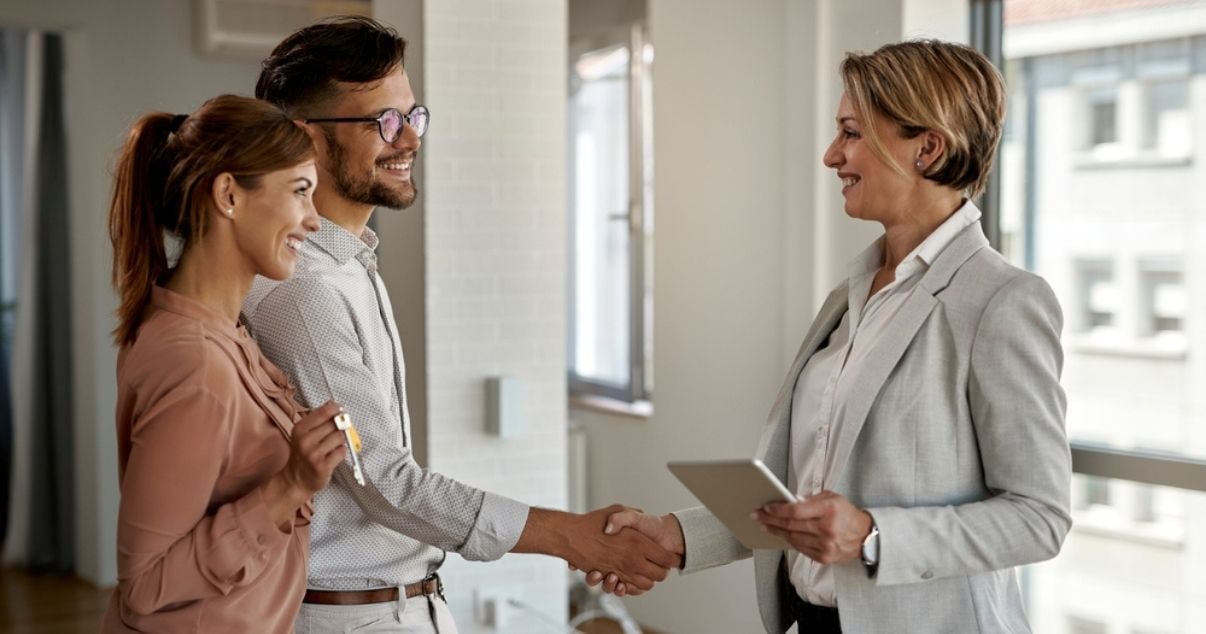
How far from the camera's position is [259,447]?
171 centimetres

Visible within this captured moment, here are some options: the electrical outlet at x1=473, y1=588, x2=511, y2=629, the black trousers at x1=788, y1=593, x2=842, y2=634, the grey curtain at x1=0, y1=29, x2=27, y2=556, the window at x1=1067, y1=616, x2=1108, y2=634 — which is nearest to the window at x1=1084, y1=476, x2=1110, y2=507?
the window at x1=1067, y1=616, x2=1108, y2=634

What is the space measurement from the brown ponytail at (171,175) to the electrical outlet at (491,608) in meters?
2.72

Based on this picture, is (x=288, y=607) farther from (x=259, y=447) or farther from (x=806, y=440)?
(x=806, y=440)

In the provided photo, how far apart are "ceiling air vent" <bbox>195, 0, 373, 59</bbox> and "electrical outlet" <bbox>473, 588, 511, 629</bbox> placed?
9.83 feet

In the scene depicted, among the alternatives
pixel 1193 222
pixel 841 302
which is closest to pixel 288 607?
pixel 841 302

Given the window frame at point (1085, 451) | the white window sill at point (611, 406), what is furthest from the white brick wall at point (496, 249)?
the window frame at point (1085, 451)

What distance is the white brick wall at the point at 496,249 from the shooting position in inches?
159

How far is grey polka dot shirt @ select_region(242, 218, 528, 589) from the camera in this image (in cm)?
198

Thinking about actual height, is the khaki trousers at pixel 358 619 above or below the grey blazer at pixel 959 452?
below

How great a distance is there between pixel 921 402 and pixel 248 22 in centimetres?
488

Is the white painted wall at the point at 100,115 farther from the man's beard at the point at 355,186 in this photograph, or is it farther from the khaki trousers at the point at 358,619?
the khaki trousers at the point at 358,619

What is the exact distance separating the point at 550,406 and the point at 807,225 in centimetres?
107

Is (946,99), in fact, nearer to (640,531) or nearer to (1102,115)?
(640,531)

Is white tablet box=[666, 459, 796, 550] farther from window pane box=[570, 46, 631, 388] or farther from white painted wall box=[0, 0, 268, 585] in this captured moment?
white painted wall box=[0, 0, 268, 585]
